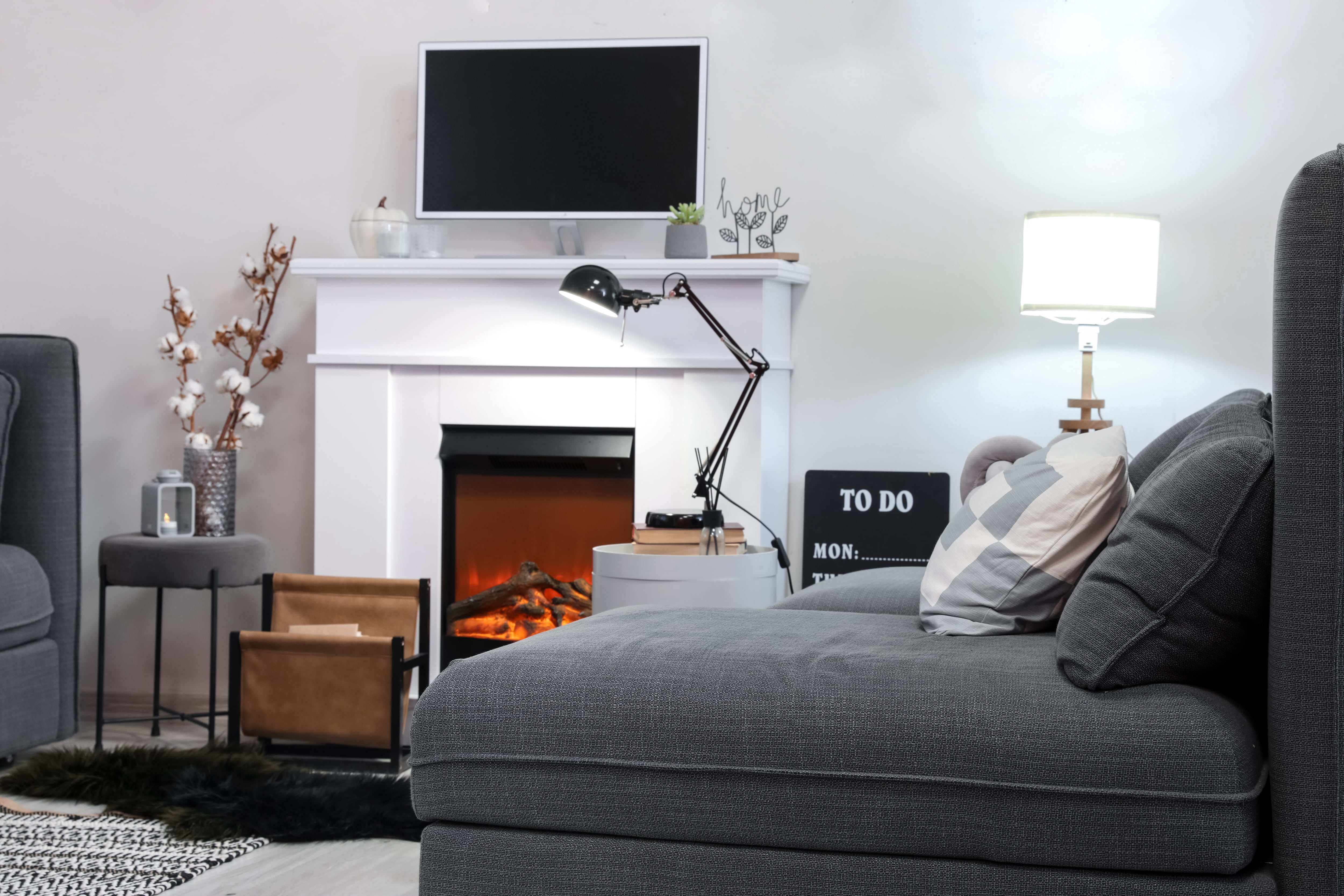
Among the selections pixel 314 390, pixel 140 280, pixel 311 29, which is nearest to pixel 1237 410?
pixel 314 390

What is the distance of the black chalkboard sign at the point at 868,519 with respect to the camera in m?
3.44

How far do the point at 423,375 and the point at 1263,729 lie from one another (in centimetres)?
250

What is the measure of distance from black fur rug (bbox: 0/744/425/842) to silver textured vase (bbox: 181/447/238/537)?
72 cm

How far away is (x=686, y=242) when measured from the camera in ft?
10.9

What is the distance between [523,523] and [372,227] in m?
0.94

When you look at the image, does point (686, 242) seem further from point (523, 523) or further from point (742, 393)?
point (523, 523)

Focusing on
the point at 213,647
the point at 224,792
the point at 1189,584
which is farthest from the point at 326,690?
the point at 1189,584

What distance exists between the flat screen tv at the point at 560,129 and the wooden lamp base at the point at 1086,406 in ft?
3.77

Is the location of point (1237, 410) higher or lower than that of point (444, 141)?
lower

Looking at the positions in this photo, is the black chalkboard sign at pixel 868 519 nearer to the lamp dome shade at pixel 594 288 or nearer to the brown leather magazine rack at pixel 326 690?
the lamp dome shade at pixel 594 288

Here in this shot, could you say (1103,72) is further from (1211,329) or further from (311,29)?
(311,29)

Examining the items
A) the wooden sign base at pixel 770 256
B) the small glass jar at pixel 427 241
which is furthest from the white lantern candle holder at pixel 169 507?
the wooden sign base at pixel 770 256

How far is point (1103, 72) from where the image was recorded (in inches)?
132

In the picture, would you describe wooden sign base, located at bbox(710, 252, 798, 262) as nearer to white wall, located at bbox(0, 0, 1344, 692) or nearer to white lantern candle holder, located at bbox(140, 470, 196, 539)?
white wall, located at bbox(0, 0, 1344, 692)
